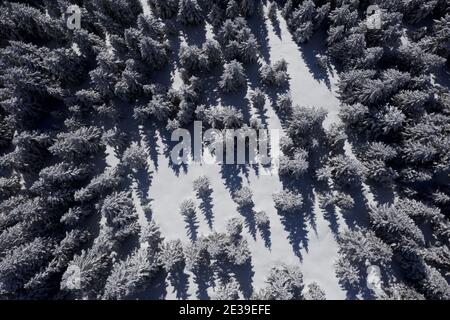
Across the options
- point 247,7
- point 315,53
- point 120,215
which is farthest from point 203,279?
point 247,7

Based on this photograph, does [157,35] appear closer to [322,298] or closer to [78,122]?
[78,122]

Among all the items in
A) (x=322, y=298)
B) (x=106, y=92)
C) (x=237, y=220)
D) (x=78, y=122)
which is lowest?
(x=322, y=298)

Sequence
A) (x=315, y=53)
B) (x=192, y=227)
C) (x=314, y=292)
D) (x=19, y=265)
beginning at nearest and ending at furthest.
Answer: (x=19, y=265)
(x=314, y=292)
(x=192, y=227)
(x=315, y=53)

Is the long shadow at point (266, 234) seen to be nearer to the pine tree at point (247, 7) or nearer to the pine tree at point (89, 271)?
the pine tree at point (89, 271)

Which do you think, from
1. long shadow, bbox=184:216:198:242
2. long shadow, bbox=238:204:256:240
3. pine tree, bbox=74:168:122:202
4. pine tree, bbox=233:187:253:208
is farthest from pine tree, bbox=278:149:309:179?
pine tree, bbox=74:168:122:202

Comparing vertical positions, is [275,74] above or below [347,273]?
above

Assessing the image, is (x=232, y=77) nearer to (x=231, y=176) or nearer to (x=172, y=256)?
(x=231, y=176)

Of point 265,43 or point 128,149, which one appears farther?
point 265,43

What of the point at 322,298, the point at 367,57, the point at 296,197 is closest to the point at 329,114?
the point at 367,57
